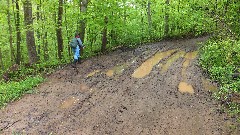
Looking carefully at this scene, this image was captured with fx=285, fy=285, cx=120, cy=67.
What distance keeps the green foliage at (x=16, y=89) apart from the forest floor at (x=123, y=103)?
39 cm

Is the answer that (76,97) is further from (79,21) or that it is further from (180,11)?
(180,11)

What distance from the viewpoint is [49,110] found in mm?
11086

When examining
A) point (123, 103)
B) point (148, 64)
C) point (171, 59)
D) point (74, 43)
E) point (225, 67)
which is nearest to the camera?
point (225, 67)

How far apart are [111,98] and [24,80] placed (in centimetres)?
503

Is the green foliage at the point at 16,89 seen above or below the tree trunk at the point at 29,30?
below

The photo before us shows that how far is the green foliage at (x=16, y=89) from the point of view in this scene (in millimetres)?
12242

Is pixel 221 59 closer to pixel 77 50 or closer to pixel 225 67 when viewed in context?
pixel 225 67

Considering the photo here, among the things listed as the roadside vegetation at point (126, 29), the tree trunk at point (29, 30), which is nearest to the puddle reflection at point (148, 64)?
the roadside vegetation at point (126, 29)

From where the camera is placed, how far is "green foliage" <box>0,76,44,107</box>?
12.2 meters

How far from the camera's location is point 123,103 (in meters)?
11.5

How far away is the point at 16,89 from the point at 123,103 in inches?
198

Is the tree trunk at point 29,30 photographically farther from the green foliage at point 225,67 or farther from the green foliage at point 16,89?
the green foliage at point 225,67

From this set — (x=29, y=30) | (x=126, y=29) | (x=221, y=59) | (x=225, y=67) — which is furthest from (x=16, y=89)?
(x=126, y=29)

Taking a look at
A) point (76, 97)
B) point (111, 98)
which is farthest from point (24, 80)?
point (111, 98)
